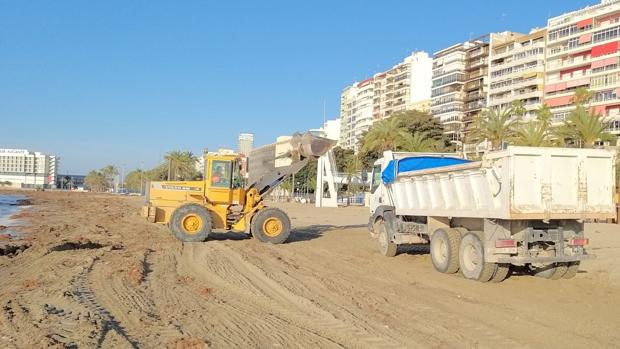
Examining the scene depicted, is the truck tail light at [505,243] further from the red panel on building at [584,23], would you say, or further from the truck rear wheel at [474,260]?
the red panel on building at [584,23]

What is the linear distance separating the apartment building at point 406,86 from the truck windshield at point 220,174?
122071mm

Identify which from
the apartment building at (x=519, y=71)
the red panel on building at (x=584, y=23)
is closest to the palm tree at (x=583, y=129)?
the apartment building at (x=519, y=71)

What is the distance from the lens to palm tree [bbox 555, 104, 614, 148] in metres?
48.0

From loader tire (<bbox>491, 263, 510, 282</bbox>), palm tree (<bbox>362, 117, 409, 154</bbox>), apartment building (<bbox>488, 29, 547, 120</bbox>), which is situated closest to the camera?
loader tire (<bbox>491, 263, 510, 282</bbox>)

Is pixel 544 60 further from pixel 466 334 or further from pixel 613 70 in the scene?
pixel 466 334

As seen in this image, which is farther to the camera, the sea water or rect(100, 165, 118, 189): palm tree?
rect(100, 165, 118, 189): palm tree

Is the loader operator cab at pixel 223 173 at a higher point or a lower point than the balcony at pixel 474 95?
lower

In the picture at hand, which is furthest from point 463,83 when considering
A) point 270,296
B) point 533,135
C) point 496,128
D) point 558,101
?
point 270,296

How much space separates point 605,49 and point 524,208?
87.5 meters

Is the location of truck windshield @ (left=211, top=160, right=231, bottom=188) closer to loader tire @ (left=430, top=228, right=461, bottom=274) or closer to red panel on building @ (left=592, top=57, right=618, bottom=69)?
loader tire @ (left=430, top=228, right=461, bottom=274)

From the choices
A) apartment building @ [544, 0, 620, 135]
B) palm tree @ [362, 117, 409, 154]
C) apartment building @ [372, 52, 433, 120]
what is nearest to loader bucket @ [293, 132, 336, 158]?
palm tree @ [362, 117, 409, 154]

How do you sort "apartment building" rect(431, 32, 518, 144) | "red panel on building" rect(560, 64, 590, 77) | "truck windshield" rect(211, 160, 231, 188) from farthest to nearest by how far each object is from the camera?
"apartment building" rect(431, 32, 518, 144) < "red panel on building" rect(560, 64, 590, 77) < "truck windshield" rect(211, 160, 231, 188)

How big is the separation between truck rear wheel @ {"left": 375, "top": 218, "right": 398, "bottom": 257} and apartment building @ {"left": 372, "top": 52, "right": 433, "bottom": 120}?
12337 centimetres

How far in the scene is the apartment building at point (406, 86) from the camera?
14250 centimetres
